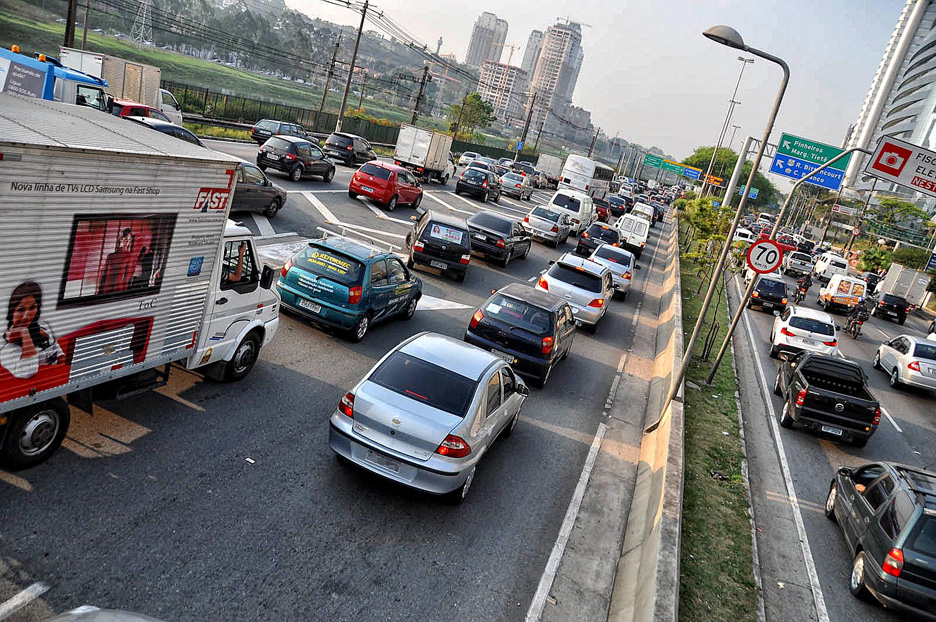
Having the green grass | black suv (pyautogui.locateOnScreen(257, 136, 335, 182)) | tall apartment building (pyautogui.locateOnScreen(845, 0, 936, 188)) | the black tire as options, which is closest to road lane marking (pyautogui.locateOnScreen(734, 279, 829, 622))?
the green grass

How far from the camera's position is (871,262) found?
2290 inches

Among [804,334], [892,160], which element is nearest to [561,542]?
[892,160]

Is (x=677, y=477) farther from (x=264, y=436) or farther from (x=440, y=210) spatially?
(x=440, y=210)

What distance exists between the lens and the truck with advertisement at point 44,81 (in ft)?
70.2

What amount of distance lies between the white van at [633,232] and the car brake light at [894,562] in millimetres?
24997

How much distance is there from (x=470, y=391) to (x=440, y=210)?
24.1 metres

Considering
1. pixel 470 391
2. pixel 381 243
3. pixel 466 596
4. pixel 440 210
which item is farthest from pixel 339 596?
pixel 440 210

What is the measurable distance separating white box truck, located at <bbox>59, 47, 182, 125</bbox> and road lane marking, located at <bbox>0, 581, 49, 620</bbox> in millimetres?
27123

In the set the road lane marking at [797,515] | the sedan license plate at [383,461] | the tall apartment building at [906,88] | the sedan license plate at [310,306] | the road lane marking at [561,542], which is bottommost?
the road lane marking at [561,542]

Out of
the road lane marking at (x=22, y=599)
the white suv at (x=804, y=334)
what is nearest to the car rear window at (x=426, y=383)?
the road lane marking at (x=22, y=599)

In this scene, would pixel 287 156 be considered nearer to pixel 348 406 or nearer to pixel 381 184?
pixel 381 184

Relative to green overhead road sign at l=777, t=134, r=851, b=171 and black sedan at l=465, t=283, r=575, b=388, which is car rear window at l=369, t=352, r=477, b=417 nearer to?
black sedan at l=465, t=283, r=575, b=388

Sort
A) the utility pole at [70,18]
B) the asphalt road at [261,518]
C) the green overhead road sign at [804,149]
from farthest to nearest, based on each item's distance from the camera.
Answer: the utility pole at [70,18] < the green overhead road sign at [804,149] < the asphalt road at [261,518]

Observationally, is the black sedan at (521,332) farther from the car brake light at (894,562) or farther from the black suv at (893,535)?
the car brake light at (894,562)
